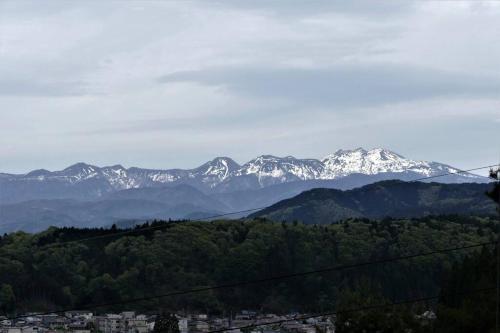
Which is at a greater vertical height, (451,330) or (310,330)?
(451,330)

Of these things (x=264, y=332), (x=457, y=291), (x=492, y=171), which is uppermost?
(x=492, y=171)

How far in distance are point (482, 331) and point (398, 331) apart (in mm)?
6349

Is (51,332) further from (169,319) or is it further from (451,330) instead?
(451,330)

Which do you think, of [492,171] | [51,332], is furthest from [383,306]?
[51,332]

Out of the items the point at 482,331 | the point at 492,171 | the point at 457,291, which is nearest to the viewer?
the point at 492,171

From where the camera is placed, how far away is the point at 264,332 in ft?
629

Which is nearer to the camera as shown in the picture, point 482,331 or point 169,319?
point 482,331

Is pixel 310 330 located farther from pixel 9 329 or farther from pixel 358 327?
pixel 358 327

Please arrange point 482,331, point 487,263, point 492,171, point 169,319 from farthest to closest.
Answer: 1. point 169,319
2. point 487,263
3. point 482,331
4. point 492,171

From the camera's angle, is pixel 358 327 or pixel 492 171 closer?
pixel 492 171

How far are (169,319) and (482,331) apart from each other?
90142mm

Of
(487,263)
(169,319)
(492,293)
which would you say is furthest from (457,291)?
(169,319)

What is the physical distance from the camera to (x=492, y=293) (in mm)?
78062

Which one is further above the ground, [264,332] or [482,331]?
[482,331]
